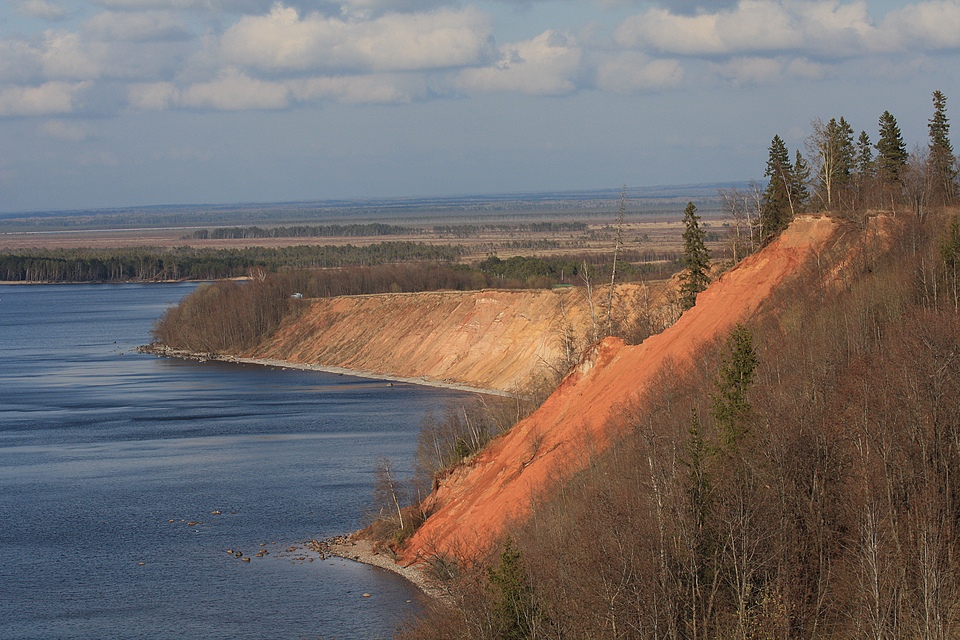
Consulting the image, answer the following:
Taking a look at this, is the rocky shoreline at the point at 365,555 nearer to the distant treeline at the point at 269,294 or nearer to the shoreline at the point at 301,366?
the shoreline at the point at 301,366

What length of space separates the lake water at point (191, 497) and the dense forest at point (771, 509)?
15.6ft

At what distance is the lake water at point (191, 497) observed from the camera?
1286 inches

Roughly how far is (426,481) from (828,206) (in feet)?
64.3

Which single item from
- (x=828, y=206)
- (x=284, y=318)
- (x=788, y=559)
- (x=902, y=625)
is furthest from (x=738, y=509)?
(x=284, y=318)

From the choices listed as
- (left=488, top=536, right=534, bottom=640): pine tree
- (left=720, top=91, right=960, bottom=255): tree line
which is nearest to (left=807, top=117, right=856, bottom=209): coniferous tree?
(left=720, top=91, right=960, bottom=255): tree line

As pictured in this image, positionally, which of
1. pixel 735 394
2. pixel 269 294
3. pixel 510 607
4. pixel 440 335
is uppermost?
pixel 735 394

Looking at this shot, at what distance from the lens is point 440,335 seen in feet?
293

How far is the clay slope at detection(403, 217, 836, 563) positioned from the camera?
37.2m

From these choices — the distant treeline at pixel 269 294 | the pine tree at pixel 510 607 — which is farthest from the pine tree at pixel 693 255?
the distant treeline at pixel 269 294

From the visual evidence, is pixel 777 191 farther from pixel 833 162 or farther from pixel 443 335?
pixel 443 335

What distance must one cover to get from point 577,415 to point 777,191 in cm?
1698

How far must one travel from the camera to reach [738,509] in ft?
78.3

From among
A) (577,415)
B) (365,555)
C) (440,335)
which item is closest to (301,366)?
(440,335)

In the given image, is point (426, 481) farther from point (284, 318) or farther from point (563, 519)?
point (284, 318)
